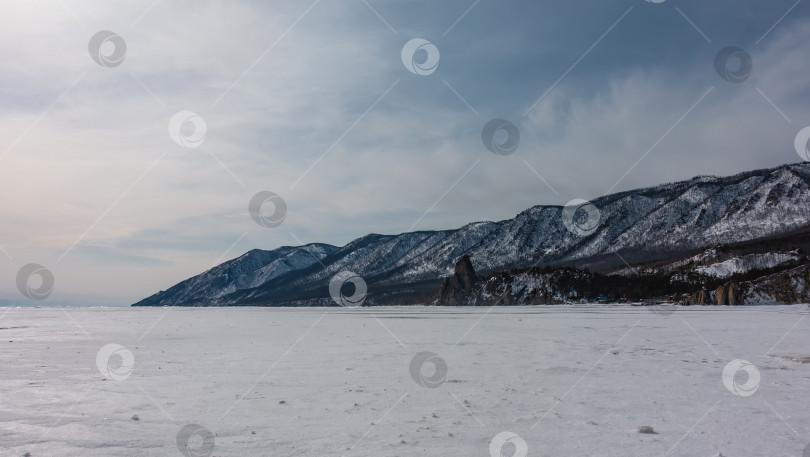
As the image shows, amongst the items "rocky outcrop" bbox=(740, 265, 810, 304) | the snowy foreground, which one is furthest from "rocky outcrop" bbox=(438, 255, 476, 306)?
the snowy foreground

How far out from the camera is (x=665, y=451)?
6.32m

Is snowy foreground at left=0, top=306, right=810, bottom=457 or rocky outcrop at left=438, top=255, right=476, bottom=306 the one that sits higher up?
rocky outcrop at left=438, top=255, right=476, bottom=306

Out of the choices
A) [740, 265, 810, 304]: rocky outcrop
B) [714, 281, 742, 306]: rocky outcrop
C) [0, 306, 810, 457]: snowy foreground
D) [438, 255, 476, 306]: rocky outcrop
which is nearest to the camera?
[0, 306, 810, 457]: snowy foreground

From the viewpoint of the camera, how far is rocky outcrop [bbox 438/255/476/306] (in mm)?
133375

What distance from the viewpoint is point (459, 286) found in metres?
136

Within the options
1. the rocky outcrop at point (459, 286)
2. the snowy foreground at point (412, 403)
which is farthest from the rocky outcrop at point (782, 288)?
the rocky outcrop at point (459, 286)

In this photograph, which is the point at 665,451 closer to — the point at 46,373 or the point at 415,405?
the point at 415,405

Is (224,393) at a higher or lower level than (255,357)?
lower

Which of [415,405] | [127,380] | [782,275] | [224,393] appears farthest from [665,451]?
[782,275]

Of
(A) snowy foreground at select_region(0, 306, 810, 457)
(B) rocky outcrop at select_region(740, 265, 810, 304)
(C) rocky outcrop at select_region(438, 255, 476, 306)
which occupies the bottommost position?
(A) snowy foreground at select_region(0, 306, 810, 457)

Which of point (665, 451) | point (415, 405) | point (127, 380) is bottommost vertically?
point (665, 451)

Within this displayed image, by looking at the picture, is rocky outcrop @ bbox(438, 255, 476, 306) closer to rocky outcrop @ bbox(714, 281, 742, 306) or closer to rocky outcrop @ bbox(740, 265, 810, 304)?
rocky outcrop @ bbox(714, 281, 742, 306)

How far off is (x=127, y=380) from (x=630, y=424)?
10150 mm

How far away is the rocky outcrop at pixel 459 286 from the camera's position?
438 feet
